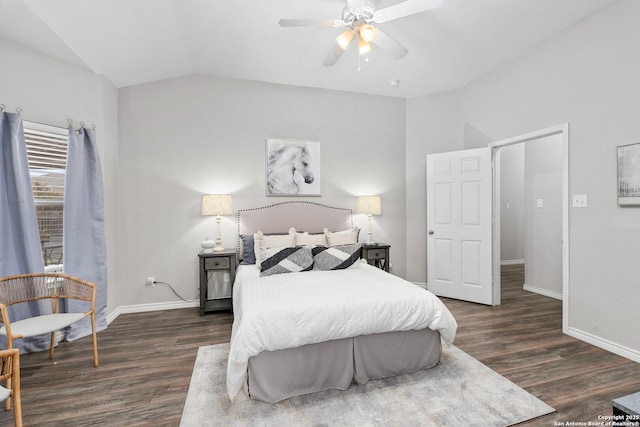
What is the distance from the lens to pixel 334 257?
10.8 feet

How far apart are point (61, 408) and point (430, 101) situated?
5227 millimetres

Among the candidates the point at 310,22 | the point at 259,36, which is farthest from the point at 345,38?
the point at 259,36

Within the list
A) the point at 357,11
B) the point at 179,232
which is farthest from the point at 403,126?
the point at 179,232

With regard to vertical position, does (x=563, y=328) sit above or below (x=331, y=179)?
below

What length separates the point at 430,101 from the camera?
183 inches

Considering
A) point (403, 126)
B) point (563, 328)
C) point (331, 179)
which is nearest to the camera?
point (563, 328)

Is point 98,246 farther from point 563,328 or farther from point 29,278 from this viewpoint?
point 563,328

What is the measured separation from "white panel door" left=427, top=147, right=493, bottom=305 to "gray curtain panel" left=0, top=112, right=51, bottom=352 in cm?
453

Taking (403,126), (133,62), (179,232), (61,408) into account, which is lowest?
(61,408)

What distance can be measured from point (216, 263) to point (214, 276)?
445mm

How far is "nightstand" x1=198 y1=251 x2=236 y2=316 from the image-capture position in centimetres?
366

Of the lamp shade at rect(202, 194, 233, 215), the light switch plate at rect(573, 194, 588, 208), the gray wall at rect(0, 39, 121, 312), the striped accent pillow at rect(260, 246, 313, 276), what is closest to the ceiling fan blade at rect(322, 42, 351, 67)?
the striped accent pillow at rect(260, 246, 313, 276)

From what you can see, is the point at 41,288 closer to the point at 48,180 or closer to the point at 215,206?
the point at 48,180

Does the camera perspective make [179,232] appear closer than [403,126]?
Yes
